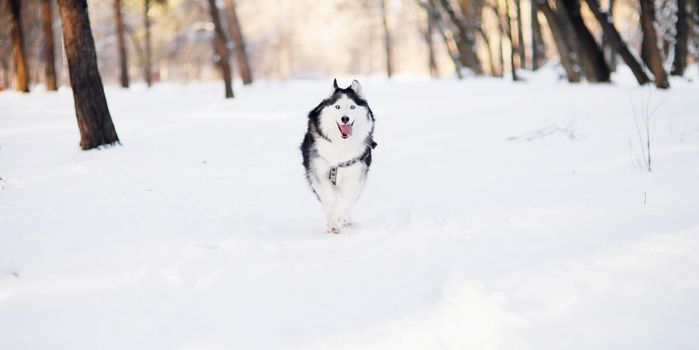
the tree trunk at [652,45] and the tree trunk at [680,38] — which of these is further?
the tree trunk at [680,38]

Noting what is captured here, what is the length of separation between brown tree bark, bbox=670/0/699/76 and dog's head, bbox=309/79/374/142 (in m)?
15.4

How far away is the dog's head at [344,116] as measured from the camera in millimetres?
5113

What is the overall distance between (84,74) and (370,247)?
590cm

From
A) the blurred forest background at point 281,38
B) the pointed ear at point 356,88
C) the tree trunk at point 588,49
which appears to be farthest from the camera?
the tree trunk at point 588,49

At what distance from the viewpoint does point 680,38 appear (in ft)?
53.2

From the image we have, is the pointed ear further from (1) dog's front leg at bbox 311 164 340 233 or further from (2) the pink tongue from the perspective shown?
(1) dog's front leg at bbox 311 164 340 233

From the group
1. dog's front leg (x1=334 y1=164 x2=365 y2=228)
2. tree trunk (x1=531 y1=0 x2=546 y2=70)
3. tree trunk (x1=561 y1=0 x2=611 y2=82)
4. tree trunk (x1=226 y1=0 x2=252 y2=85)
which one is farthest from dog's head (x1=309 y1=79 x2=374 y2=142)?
tree trunk (x1=226 y1=0 x2=252 y2=85)

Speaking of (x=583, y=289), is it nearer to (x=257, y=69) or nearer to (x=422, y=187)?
(x=422, y=187)

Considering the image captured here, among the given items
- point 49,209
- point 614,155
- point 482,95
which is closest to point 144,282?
point 49,209

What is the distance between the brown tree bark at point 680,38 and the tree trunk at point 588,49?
13.5 feet

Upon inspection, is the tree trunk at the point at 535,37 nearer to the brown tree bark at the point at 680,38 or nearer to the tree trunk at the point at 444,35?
the tree trunk at the point at 444,35

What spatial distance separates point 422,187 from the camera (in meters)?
6.62

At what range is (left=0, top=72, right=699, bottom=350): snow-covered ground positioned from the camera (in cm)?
276

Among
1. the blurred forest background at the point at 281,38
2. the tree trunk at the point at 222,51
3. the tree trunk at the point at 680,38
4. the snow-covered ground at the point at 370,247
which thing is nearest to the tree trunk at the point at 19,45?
the blurred forest background at the point at 281,38
